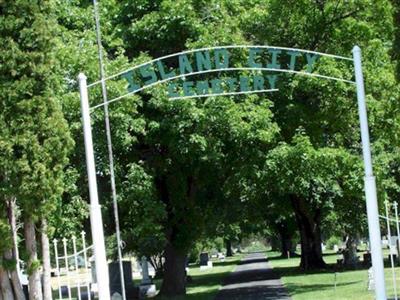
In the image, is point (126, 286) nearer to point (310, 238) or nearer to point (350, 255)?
point (310, 238)

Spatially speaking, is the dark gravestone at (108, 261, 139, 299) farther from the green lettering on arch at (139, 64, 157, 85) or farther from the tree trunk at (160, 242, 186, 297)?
the green lettering on arch at (139, 64, 157, 85)

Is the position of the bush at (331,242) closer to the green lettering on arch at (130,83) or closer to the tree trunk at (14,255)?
the green lettering on arch at (130,83)

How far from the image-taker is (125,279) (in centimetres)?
2594

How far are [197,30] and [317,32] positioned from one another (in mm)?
4193

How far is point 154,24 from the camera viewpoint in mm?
22641

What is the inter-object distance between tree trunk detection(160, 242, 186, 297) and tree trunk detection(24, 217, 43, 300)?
9.46 metres

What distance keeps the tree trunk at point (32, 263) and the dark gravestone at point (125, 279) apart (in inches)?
263

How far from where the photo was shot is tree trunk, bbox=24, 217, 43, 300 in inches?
629

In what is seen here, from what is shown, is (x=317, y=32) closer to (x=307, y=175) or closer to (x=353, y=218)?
(x=307, y=175)

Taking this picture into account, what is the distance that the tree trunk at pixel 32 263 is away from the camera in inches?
629

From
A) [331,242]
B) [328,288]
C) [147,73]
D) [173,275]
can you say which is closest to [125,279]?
Answer: [173,275]

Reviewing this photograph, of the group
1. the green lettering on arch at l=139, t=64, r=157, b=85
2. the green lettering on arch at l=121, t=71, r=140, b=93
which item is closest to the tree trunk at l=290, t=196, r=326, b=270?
the green lettering on arch at l=121, t=71, r=140, b=93

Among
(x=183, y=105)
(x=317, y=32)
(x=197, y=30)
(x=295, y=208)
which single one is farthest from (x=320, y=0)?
(x=295, y=208)

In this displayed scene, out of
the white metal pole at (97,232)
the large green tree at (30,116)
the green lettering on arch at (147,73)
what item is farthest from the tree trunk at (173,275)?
the white metal pole at (97,232)
